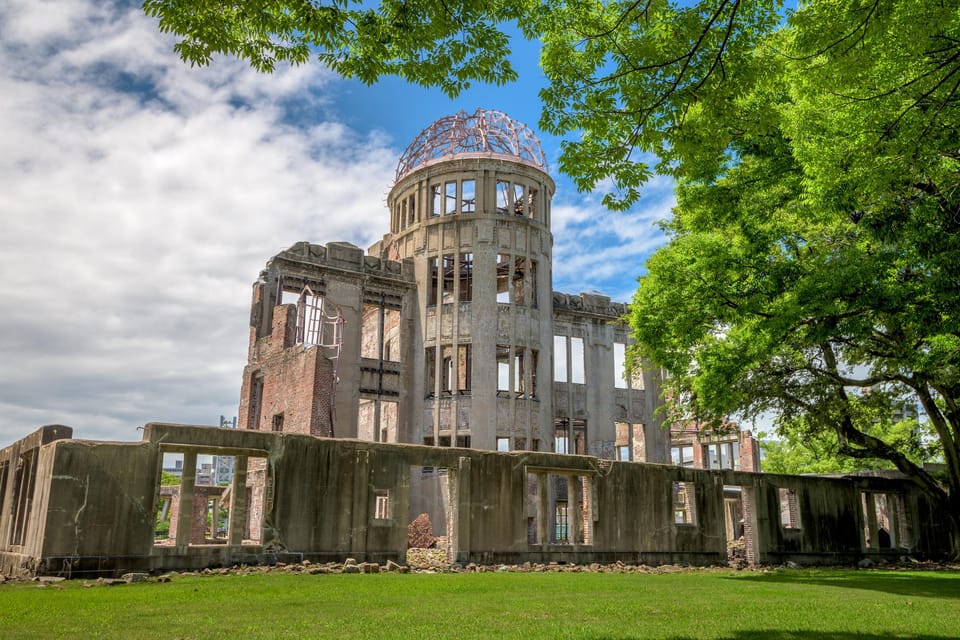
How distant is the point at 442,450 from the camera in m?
17.8

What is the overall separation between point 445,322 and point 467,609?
21420 mm

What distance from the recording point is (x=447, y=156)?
32.0 m

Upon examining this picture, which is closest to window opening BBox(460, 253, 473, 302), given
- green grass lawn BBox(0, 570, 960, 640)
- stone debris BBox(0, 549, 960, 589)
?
stone debris BBox(0, 549, 960, 589)

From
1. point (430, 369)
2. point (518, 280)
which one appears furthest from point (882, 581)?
point (518, 280)

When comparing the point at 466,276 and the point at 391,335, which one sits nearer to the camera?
the point at 391,335

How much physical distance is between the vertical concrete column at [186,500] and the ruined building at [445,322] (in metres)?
11.3

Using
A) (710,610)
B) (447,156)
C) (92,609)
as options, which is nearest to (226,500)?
(447,156)

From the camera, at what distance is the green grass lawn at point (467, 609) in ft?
25.8

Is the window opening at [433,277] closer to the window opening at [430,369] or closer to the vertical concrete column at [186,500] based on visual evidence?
Answer: the window opening at [430,369]

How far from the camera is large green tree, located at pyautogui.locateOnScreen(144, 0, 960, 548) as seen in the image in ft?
24.3

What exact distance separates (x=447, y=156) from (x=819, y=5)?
2407cm

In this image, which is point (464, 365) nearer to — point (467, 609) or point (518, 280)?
point (518, 280)

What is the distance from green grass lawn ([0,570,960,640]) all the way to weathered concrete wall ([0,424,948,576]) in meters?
1.56

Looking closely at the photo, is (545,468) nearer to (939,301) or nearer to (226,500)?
(939,301)
